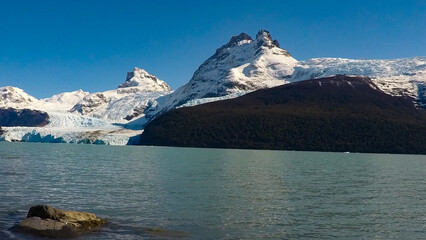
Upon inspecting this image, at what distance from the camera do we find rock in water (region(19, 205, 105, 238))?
26.0 meters

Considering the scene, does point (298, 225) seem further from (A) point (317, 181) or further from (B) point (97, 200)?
(A) point (317, 181)

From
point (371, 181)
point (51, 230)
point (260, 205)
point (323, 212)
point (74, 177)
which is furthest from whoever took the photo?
point (371, 181)

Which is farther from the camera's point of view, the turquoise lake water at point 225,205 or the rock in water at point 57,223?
the turquoise lake water at point 225,205

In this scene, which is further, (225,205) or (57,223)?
(225,205)

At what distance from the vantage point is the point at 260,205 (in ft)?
124

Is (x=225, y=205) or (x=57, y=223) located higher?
(x=57, y=223)

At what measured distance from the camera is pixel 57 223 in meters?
26.6

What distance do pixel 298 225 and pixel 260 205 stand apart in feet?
25.7

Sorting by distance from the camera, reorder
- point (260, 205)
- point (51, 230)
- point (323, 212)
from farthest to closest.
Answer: point (260, 205), point (323, 212), point (51, 230)

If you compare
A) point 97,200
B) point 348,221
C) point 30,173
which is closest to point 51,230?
point 97,200

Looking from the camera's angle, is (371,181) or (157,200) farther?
(371,181)

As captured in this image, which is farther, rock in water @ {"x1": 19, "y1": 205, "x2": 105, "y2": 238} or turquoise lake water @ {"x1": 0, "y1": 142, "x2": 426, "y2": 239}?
turquoise lake water @ {"x1": 0, "y1": 142, "x2": 426, "y2": 239}

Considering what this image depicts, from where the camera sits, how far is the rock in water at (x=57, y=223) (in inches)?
1025

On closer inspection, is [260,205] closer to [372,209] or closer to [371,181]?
[372,209]
